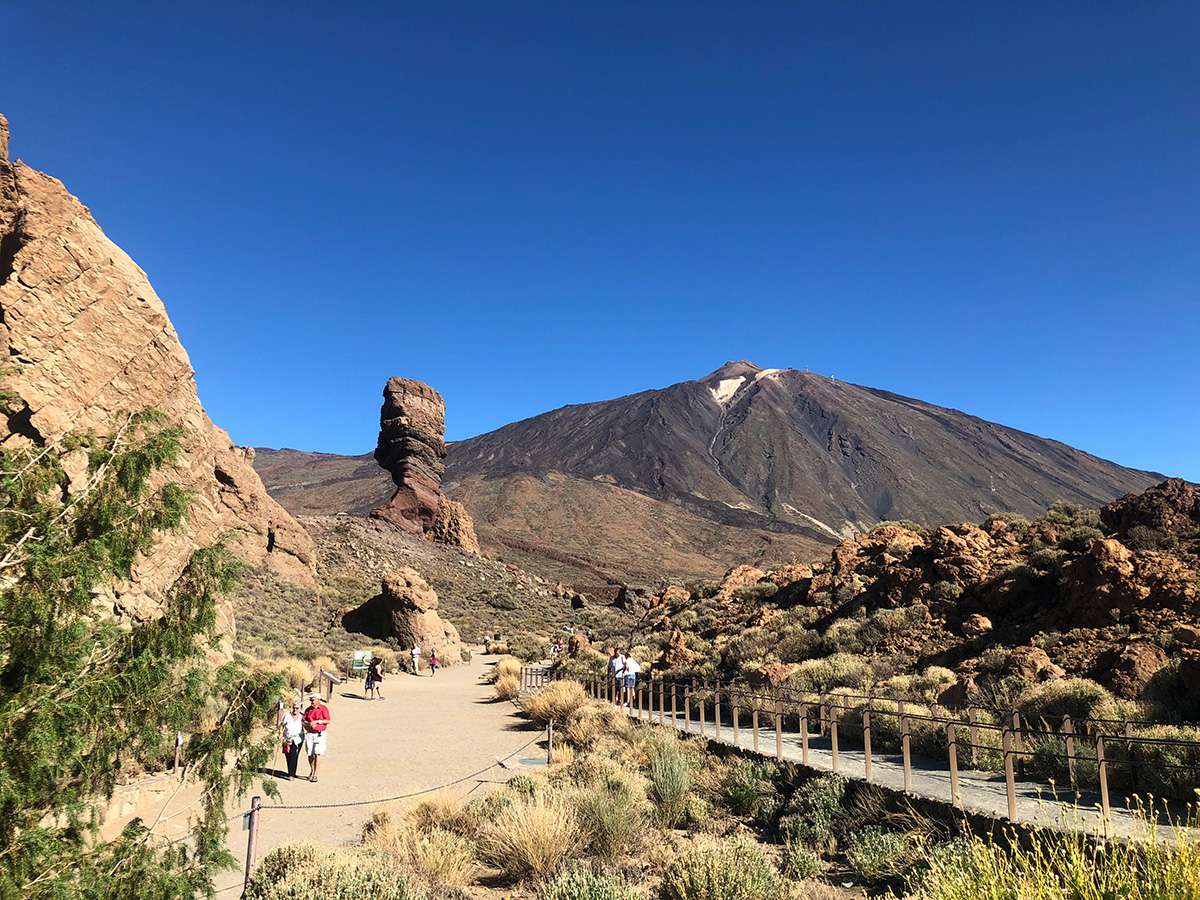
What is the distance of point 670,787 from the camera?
8.98m

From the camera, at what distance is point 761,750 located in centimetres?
1049

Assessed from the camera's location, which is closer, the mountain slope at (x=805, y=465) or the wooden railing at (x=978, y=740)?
the wooden railing at (x=978, y=740)

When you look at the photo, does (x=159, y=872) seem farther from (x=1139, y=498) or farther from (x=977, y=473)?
(x=977, y=473)

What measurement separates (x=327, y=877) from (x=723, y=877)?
120 inches

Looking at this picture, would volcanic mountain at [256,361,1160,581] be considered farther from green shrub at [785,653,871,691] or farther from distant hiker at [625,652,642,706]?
green shrub at [785,653,871,691]

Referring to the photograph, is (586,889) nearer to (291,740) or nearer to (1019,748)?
(1019,748)

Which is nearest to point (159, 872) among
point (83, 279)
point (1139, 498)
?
point (83, 279)

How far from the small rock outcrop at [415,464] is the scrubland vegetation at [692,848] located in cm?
4983

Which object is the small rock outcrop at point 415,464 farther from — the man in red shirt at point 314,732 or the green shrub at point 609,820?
the green shrub at point 609,820

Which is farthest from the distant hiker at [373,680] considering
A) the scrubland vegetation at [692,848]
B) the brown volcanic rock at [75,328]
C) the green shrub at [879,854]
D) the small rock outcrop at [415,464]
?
the small rock outcrop at [415,464]

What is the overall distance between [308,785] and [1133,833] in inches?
412

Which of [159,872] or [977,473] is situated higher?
[977,473]

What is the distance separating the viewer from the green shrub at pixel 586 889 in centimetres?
534

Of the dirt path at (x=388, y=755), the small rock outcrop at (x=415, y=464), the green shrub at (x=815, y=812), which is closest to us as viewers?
the green shrub at (x=815, y=812)
